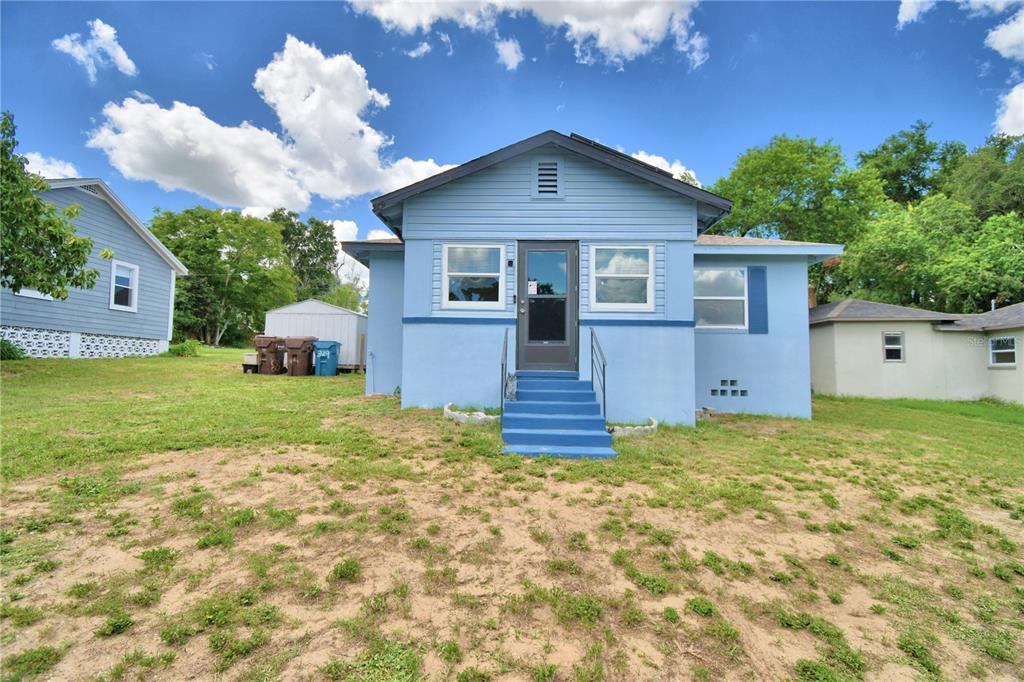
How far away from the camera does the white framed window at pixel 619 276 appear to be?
722cm

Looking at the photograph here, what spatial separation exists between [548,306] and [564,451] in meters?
2.97

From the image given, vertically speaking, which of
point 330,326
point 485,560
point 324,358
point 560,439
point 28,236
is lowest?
point 485,560

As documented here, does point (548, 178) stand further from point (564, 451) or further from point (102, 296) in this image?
point (102, 296)

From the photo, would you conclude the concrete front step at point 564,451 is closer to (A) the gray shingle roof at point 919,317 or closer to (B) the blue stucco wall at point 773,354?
→ (B) the blue stucco wall at point 773,354

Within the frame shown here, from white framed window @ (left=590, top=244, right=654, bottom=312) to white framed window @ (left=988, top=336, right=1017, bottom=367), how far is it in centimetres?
1365

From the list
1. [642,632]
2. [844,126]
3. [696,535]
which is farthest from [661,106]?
[642,632]

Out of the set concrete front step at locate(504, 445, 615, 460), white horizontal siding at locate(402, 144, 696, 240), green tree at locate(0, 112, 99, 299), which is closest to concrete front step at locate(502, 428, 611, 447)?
concrete front step at locate(504, 445, 615, 460)

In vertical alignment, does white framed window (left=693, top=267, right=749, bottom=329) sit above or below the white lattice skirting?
above

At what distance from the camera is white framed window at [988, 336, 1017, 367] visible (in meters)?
Result: 12.2

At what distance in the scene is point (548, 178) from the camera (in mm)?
7277

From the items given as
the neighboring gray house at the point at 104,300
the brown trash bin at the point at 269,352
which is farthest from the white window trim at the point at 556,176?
the neighboring gray house at the point at 104,300

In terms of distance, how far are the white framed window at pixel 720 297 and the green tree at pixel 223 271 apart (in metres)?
32.2

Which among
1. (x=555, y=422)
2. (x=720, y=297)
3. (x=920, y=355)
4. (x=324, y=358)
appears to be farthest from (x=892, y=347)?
(x=324, y=358)

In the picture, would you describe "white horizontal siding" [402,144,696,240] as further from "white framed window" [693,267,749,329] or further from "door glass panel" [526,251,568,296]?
"white framed window" [693,267,749,329]
